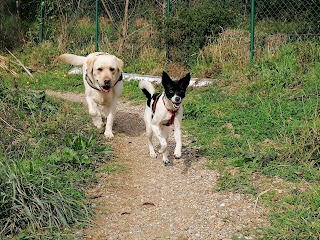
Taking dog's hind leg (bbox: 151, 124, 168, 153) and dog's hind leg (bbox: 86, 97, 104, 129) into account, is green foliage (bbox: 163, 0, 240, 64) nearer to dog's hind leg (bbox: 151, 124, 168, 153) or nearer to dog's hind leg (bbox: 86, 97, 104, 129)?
dog's hind leg (bbox: 86, 97, 104, 129)

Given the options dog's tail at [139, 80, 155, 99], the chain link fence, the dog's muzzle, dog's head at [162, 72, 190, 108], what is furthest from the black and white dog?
the chain link fence

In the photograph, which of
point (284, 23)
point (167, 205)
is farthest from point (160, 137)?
point (284, 23)

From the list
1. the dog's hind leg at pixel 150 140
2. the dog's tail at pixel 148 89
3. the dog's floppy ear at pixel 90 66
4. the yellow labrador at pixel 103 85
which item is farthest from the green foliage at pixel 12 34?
the dog's hind leg at pixel 150 140

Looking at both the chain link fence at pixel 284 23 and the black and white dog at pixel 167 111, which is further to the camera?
the chain link fence at pixel 284 23

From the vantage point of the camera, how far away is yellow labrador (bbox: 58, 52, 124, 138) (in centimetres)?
761

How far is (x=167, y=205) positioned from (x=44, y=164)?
1.35m

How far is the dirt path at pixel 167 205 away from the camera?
15.9ft

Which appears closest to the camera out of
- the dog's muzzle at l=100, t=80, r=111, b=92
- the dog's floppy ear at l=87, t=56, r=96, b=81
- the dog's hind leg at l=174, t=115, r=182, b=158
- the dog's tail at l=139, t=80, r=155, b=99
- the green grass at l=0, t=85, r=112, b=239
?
the green grass at l=0, t=85, r=112, b=239

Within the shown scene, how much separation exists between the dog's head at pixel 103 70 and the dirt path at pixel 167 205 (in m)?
1.14

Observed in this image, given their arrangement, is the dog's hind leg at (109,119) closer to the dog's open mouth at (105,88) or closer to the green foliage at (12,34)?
the dog's open mouth at (105,88)

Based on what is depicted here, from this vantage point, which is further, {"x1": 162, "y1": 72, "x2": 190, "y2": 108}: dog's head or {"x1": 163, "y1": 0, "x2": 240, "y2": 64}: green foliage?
{"x1": 163, "y1": 0, "x2": 240, "y2": 64}: green foliage

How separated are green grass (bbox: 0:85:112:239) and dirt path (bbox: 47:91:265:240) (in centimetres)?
21

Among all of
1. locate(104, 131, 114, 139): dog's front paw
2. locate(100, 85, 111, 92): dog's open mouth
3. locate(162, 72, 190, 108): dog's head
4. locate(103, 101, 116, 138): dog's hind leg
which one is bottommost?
locate(104, 131, 114, 139): dog's front paw

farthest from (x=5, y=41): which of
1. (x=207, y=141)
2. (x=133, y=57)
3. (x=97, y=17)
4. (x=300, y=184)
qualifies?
(x=300, y=184)
